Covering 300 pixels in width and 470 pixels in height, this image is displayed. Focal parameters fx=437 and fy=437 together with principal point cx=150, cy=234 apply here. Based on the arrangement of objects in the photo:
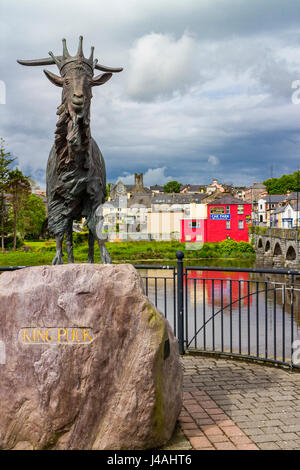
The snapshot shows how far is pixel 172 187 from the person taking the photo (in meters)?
92.7

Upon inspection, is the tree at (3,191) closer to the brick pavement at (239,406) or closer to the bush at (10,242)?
the bush at (10,242)

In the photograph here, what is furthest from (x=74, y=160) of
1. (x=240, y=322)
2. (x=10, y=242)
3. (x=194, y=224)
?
(x=194, y=224)

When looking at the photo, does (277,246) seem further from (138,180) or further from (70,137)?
(70,137)

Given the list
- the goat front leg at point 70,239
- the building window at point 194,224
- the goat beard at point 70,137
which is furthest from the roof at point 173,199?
the goat beard at point 70,137

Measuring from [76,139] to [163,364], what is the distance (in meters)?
2.31

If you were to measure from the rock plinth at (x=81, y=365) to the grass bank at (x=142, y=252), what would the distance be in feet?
101

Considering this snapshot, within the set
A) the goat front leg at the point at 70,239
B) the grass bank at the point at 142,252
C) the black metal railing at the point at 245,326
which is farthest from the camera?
the grass bank at the point at 142,252

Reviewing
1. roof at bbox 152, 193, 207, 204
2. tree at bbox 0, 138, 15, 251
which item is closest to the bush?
tree at bbox 0, 138, 15, 251

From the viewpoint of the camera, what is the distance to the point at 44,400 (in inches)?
145

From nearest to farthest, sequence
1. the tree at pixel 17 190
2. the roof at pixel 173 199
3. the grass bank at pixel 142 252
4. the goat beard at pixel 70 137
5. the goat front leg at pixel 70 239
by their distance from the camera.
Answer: the goat beard at pixel 70 137
the goat front leg at pixel 70 239
the grass bank at pixel 142 252
the tree at pixel 17 190
the roof at pixel 173 199

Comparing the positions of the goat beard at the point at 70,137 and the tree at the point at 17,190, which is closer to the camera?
the goat beard at the point at 70,137

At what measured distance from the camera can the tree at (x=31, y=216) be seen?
5000cm

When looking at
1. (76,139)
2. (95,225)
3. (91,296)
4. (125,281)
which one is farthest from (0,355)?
(76,139)

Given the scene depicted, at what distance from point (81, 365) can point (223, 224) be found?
159ft
